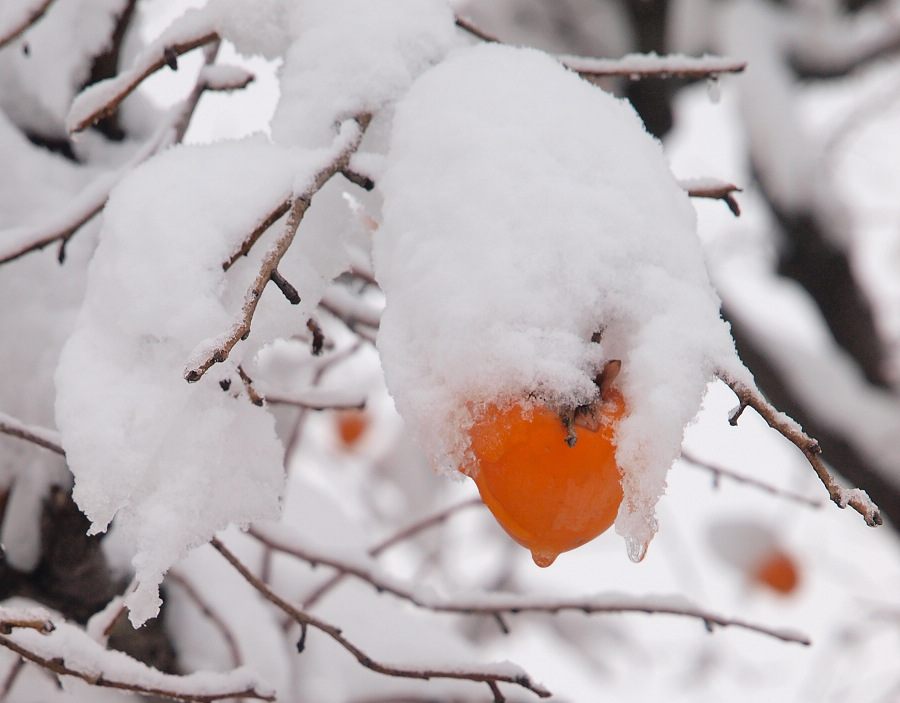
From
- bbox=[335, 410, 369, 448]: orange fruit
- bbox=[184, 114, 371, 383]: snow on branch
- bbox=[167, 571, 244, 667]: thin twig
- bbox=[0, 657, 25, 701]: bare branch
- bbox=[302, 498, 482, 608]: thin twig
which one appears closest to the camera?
bbox=[184, 114, 371, 383]: snow on branch

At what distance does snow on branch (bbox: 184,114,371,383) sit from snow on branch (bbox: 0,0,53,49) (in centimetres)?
34

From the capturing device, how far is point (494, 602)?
812 mm

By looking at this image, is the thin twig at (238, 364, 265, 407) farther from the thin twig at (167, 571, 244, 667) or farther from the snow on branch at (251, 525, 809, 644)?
the thin twig at (167, 571, 244, 667)

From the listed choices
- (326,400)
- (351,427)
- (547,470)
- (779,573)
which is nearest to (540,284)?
(547,470)

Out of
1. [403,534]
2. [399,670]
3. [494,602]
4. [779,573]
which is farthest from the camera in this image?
[779,573]

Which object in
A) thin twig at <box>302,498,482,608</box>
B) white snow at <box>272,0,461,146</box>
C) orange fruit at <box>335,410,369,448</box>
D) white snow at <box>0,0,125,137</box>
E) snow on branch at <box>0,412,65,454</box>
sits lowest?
orange fruit at <box>335,410,369,448</box>

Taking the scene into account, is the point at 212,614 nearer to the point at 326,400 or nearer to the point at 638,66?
the point at 326,400

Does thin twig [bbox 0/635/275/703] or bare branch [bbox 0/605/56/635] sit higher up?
bare branch [bbox 0/605/56/635]

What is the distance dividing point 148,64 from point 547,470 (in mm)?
410

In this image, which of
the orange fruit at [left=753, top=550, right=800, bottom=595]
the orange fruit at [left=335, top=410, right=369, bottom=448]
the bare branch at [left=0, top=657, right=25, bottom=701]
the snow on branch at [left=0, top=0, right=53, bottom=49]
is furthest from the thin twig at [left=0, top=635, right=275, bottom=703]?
the orange fruit at [left=753, top=550, right=800, bottom=595]

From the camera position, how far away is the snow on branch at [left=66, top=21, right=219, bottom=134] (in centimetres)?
58

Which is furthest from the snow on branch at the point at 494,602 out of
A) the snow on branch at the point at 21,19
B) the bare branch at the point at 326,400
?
the snow on branch at the point at 21,19

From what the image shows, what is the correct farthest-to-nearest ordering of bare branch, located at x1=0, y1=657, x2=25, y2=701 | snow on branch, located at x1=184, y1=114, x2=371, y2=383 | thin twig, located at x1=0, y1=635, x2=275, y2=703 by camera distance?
bare branch, located at x1=0, y1=657, x2=25, y2=701 → thin twig, located at x1=0, y1=635, x2=275, y2=703 → snow on branch, located at x1=184, y1=114, x2=371, y2=383

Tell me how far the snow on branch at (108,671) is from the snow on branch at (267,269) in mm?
239
